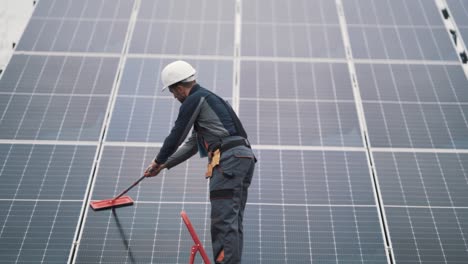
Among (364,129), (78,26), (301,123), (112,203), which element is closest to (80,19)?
(78,26)

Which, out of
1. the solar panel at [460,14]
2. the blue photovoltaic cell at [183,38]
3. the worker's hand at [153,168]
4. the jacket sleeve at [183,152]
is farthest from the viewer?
the solar panel at [460,14]

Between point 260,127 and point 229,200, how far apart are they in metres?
2.52

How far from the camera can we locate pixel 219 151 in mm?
5090

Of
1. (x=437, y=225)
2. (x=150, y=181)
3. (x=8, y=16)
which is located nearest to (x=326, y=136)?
(x=437, y=225)

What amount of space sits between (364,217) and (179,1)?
5281mm

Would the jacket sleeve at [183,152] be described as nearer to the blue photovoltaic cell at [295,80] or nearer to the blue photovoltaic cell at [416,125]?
the blue photovoltaic cell at [295,80]

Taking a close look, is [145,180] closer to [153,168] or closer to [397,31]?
[153,168]

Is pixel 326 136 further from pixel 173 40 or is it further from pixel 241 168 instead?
pixel 173 40

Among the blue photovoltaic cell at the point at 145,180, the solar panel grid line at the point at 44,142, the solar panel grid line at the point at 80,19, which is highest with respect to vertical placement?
the solar panel grid line at the point at 80,19

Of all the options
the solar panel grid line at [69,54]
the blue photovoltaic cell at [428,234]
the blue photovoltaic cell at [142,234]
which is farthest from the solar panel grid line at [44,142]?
the blue photovoltaic cell at [428,234]

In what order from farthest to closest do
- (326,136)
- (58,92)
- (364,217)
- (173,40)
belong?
(173,40) → (58,92) → (326,136) → (364,217)

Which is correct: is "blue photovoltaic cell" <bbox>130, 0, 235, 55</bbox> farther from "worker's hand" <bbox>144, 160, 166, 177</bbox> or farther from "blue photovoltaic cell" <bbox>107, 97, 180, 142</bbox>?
"worker's hand" <bbox>144, 160, 166, 177</bbox>

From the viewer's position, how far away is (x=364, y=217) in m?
6.31

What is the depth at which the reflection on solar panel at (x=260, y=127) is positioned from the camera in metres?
6.11
